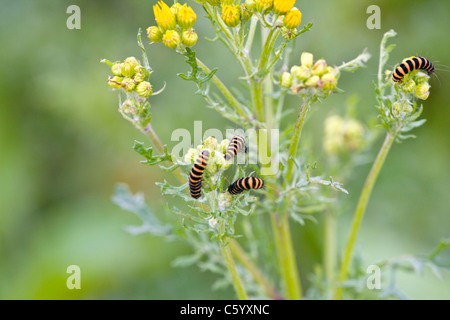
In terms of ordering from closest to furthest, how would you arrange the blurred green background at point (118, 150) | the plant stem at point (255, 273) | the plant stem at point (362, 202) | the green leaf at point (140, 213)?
the plant stem at point (362, 202) < the plant stem at point (255, 273) < the green leaf at point (140, 213) < the blurred green background at point (118, 150)

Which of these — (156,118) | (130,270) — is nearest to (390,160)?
(156,118)

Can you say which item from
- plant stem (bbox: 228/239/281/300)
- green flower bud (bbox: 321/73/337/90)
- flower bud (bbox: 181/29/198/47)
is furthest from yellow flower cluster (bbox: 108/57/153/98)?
plant stem (bbox: 228/239/281/300)

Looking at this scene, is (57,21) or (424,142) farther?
(57,21)

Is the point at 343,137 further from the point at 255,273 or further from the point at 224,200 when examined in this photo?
the point at 224,200

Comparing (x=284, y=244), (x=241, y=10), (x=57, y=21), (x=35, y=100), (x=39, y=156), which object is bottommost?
(x=284, y=244)

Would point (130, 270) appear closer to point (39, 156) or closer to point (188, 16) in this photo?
point (39, 156)

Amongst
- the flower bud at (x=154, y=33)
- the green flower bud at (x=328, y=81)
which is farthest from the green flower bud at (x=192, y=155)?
the green flower bud at (x=328, y=81)

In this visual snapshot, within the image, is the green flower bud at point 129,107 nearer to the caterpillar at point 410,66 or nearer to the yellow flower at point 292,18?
the yellow flower at point 292,18
